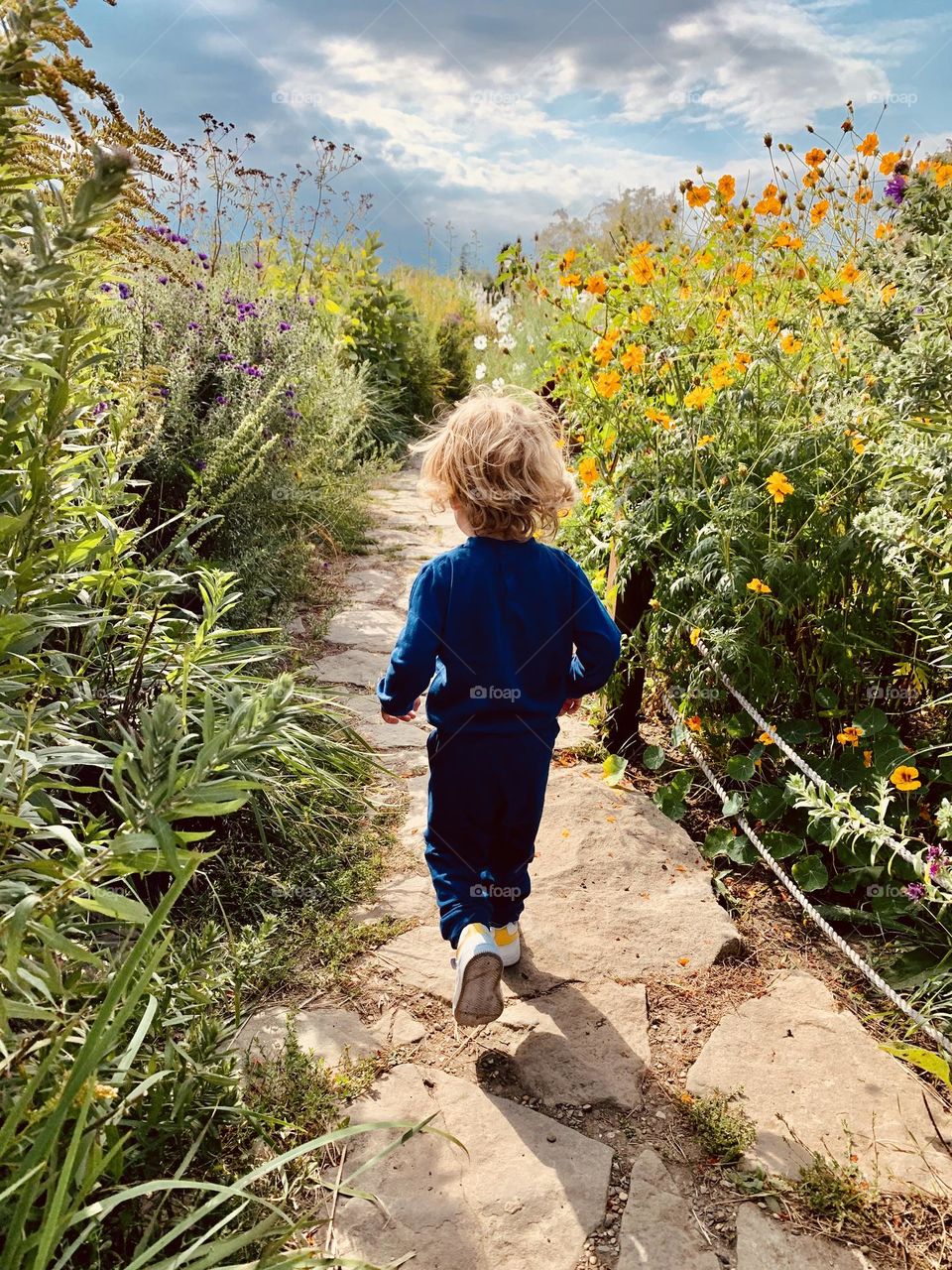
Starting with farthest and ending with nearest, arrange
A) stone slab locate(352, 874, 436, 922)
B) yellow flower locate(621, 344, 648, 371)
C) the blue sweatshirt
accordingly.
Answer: yellow flower locate(621, 344, 648, 371) < stone slab locate(352, 874, 436, 922) < the blue sweatshirt

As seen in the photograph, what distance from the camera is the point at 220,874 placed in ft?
8.27

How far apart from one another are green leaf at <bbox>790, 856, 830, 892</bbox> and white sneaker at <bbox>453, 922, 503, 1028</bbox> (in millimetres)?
1048

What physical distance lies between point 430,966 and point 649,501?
1648 mm

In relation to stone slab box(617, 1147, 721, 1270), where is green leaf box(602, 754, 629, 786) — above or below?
above

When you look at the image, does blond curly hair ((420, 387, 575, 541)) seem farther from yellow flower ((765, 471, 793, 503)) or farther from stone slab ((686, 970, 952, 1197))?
stone slab ((686, 970, 952, 1197))

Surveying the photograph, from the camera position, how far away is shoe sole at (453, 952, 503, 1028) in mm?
1986

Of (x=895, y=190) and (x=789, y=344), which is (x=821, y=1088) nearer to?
(x=789, y=344)

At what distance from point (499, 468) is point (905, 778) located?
1315 mm

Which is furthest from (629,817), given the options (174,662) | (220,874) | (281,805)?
(174,662)

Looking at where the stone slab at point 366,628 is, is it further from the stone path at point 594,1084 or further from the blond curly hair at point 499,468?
the blond curly hair at point 499,468

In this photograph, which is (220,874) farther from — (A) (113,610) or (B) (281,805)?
(A) (113,610)

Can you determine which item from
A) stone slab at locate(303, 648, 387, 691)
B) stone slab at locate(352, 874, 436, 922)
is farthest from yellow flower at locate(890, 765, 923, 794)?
stone slab at locate(303, 648, 387, 691)

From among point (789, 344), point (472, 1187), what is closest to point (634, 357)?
point (789, 344)

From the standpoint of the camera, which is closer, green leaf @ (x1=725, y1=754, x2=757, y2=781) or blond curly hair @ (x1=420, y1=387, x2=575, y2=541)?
blond curly hair @ (x1=420, y1=387, x2=575, y2=541)
